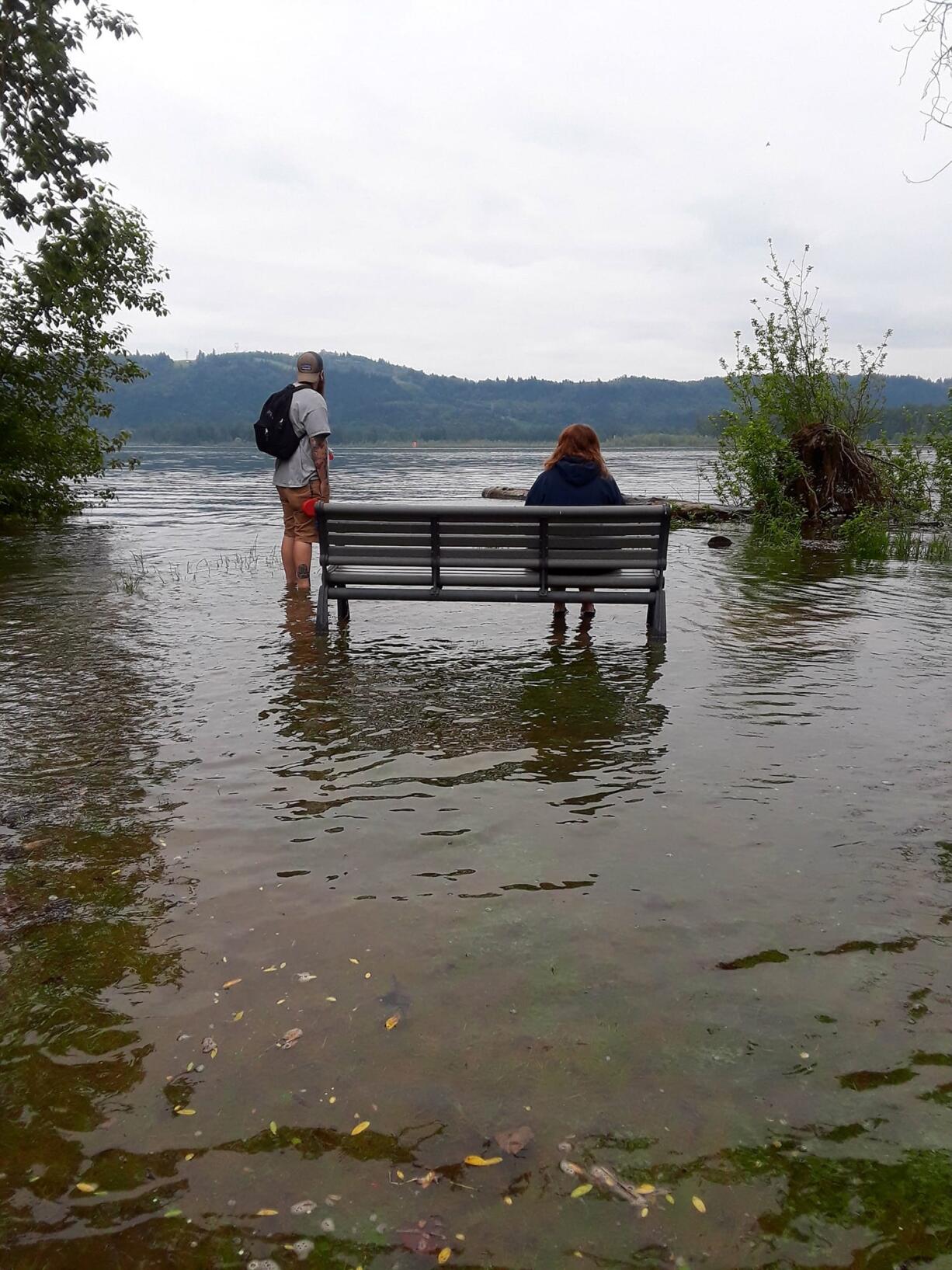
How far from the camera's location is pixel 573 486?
328 inches

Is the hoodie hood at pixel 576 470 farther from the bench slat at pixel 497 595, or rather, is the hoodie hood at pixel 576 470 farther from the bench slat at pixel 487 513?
the bench slat at pixel 497 595

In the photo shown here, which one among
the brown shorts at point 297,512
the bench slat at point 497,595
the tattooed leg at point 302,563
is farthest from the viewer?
the tattooed leg at point 302,563

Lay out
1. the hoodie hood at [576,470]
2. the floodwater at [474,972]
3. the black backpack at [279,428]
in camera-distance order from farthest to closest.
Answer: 1. the black backpack at [279,428]
2. the hoodie hood at [576,470]
3. the floodwater at [474,972]

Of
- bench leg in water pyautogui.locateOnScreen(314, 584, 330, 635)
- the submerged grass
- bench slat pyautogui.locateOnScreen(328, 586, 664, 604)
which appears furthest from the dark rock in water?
the submerged grass

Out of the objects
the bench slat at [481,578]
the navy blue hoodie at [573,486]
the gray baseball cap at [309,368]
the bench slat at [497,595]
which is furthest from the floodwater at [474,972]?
the gray baseball cap at [309,368]

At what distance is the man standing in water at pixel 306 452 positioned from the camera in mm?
9477

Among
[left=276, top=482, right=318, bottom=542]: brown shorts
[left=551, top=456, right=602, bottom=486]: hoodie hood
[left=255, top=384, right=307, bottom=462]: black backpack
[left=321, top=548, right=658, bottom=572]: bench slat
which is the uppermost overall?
[left=255, top=384, right=307, bottom=462]: black backpack

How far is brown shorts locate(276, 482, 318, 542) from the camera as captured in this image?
32.3 ft

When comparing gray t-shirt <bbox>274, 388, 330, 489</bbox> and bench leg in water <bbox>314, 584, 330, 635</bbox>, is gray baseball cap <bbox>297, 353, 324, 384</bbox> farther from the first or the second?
bench leg in water <bbox>314, 584, 330, 635</bbox>

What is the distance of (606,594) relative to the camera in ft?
25.9

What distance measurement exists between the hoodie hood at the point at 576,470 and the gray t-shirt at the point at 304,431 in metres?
2.62

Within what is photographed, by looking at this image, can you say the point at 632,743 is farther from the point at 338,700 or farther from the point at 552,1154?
the point at 552,1154

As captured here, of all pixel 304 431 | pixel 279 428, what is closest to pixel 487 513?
pixel 304 431

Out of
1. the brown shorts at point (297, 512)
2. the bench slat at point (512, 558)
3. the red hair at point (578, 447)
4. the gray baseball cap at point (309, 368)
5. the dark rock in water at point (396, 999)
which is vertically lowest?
the dark rock in water at point (396, 999)
